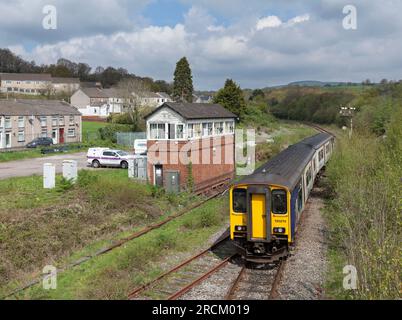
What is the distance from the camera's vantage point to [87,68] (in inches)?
6329

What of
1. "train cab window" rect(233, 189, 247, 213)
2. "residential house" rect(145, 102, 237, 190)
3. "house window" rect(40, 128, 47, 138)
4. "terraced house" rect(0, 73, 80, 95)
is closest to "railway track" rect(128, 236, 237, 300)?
"train cab window" rect(233, 189, 247, 213)

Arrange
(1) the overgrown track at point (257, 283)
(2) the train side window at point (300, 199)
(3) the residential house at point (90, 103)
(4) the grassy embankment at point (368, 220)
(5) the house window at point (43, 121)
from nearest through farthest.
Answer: (4) the grassy embankment at point (368, 220) → (1) the overgrown track at point (257, 283) → (2) the train side window at point (300, 199) → (5) the house window at point (43, 121) → (3) the residential house at point (90, 103)

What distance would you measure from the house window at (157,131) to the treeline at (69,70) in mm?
97281

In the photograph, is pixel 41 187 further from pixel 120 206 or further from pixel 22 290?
pixel 22 290

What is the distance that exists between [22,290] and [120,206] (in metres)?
9.40

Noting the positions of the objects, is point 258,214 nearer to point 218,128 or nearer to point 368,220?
point 368,220

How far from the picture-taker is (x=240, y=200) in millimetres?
14070

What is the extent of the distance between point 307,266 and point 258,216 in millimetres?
2425

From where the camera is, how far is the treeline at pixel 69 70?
138250 millimetres

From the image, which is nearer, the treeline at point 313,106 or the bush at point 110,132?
the bush at point 110,132

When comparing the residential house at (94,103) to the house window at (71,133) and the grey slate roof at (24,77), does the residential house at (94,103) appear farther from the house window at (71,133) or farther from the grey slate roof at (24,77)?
the house window at (71,133)

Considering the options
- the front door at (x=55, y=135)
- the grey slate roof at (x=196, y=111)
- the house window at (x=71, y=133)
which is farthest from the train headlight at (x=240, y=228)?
the house window at (x=71, y=133)
